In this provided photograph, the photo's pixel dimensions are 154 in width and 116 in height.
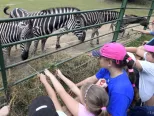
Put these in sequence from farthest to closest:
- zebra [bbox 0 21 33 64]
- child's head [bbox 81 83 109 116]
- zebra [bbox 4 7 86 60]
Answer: zebra [bbox 4 7 86 60] < zebra [bbox 0 21 33 64] < child's head [bbox 81 83 109 116]

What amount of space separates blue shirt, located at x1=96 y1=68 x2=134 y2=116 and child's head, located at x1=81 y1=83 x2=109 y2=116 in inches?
8.1

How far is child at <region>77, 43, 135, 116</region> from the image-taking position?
1.93 meters

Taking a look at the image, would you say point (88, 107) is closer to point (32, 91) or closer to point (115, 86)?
point (115, 86)

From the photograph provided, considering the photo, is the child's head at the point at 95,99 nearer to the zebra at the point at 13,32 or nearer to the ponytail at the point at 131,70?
the ponytail at the point at 131,70

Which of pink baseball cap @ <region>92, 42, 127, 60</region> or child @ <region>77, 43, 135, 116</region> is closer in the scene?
child @ <region>77, 43, 135, 116</region>

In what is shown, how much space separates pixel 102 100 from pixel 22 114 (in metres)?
1.24

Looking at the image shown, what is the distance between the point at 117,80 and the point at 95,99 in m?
0.46

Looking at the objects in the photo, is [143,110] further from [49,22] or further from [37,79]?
[49,22]

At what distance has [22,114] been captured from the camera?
2.58 meters

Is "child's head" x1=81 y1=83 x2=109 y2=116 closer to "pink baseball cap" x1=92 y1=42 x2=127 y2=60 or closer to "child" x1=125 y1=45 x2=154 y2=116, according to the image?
"pink baseball cap" x1=92 y1=42 x2=127 y2=60

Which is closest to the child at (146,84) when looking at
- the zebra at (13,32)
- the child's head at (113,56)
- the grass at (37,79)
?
the child's head at (113,56)

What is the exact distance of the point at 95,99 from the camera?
5.59ft

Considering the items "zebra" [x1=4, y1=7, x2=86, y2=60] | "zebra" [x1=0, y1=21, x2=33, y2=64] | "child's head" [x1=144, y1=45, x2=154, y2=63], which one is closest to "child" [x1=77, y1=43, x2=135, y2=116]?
"child's head" [x1=144, y1=45, x2=154, y2=63]

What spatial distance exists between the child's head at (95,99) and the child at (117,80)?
0.22 meters
